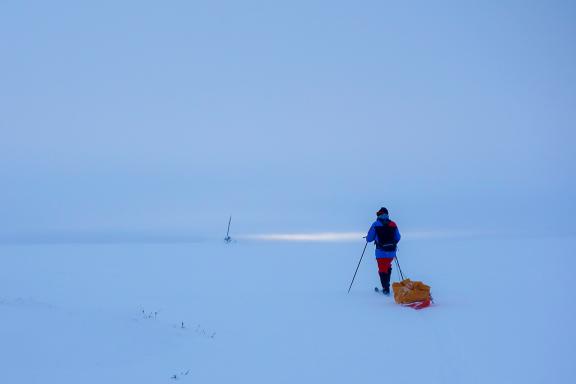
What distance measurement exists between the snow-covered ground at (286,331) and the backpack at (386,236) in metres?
1.32

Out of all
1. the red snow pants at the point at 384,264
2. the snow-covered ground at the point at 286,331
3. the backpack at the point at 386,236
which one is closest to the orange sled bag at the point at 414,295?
the snow-covered ground at the point at 286,331

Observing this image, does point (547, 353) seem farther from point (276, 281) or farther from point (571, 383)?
point (276, 281)

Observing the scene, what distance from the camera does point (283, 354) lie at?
840 centimetres

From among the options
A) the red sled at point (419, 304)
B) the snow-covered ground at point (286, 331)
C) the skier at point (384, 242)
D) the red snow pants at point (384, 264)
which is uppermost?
the skier at point (384, 242)

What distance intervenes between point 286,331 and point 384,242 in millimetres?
4858

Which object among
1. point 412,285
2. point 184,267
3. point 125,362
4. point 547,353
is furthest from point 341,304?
point 184,267

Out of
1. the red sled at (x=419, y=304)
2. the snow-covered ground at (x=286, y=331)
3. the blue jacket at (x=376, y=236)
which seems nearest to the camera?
the snow-covered ground at (x=286, y=331)

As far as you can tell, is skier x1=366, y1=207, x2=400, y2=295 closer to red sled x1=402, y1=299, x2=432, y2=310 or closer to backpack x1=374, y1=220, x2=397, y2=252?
backpack x1=374, y1=220, x2=397, y2=252

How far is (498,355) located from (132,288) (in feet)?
37.8

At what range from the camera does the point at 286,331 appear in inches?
394

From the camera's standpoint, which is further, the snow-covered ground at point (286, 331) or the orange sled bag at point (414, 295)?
the orange sled bag at point (414, 295)

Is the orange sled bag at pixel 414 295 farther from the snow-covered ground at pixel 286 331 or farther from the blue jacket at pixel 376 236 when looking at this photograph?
the blue jacket at pixel 376 236

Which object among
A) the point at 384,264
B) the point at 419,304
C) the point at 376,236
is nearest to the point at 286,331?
the point at 419,304

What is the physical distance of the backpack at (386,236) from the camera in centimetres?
1389
